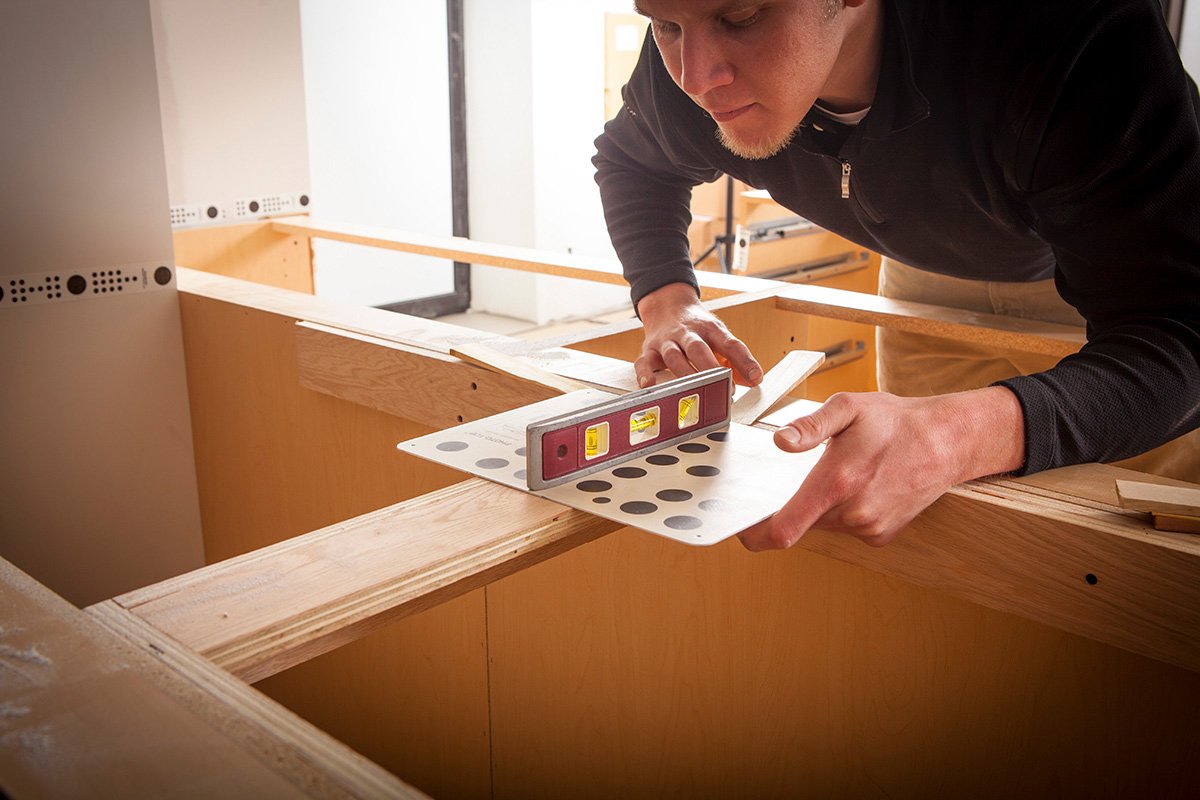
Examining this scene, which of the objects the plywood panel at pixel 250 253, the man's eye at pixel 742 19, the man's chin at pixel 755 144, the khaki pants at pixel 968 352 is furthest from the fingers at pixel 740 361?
the plywood panel at pixel 250 253

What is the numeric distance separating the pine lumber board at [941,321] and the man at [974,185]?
11cm

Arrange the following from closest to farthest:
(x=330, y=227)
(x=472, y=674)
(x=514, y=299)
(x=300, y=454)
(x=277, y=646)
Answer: (x=277, y=646) → (x=472, y=674) → (x=300, y=454) → (x=330, y=227) → (x=514, y=299)

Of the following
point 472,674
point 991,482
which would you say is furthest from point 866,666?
point 472,674

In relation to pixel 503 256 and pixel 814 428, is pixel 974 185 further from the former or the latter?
pixel 503 256

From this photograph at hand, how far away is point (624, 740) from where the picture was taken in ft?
4.04

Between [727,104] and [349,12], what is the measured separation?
3560 mm

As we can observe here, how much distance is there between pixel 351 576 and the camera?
2.33 feet

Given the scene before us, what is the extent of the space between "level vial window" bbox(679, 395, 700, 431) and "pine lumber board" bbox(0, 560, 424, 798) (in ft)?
1.66

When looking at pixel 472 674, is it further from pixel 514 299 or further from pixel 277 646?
pixel 514 299

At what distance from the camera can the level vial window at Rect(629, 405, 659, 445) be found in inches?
35.8

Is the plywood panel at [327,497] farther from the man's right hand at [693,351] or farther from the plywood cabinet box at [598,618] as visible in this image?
the man's right hand at [693,351]

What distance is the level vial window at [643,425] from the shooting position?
0.91 metres

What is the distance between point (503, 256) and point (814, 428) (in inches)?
55.7

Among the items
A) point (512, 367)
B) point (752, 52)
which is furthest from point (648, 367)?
point (752, 52)
